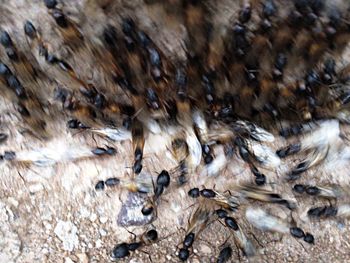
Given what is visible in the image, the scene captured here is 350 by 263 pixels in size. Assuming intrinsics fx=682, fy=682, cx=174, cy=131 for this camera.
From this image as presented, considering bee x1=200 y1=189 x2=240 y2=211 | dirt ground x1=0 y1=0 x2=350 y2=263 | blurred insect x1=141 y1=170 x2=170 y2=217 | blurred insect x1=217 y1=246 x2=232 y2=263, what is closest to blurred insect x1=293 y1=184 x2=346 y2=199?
dirt ground x1=0 y1=0 x2=350 y2=263

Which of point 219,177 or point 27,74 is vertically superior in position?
point 27,74

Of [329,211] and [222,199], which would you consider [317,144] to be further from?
[222,199]

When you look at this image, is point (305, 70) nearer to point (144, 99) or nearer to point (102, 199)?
point (144, 99)

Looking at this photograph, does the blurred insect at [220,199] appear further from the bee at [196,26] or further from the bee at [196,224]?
the bee at [196,26]

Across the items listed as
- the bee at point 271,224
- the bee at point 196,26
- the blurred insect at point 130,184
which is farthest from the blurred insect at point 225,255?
the bee at point 196,26

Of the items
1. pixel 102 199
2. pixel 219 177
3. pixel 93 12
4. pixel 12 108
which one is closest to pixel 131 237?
pixel 102 199

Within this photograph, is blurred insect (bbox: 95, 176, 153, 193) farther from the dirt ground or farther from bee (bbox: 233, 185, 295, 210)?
bee (bbox: 233, 185, 295, 210)
